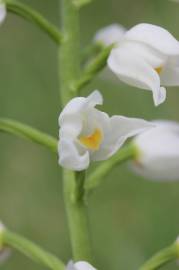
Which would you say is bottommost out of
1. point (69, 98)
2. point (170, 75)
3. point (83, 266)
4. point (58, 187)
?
point (58, 187)

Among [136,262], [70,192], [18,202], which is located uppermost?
[70,192]

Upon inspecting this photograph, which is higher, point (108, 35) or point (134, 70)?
point (134, 70)

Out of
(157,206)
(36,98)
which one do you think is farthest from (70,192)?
(36,98)

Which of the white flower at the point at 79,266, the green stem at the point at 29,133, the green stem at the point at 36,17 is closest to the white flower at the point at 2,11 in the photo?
the green stem at the point at 36,17

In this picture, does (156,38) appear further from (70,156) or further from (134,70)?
(70,156)

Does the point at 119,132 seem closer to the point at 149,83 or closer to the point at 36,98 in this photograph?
the point at 149,83

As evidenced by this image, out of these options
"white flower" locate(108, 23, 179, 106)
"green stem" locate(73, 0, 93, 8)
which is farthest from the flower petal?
"green stem" locate(73, 0, 93, 8)

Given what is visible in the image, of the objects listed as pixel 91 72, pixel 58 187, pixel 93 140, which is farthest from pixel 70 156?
pixel 58 187
